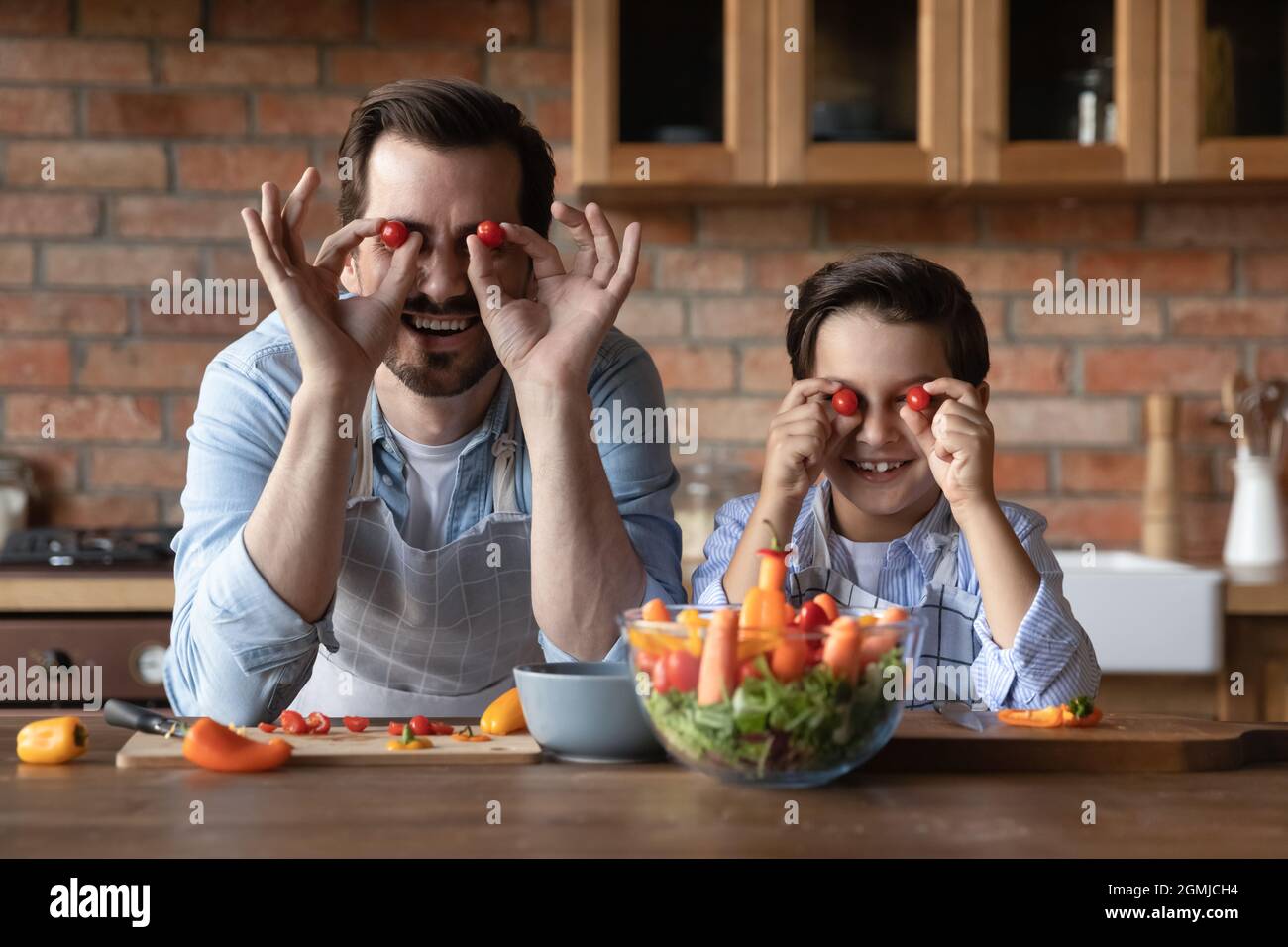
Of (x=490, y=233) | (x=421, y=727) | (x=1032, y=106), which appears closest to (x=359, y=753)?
(x=421, y=727)

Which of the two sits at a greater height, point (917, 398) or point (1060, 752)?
point (917, 398)

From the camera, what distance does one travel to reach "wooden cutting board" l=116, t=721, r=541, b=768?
1068 mm

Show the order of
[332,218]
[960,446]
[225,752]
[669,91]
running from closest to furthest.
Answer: [225,752] → [960,446] → [669,91] → [332,218]

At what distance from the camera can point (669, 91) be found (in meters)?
2.60

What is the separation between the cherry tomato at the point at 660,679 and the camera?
3.13ft

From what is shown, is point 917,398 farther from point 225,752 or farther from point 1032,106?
point 1032,106

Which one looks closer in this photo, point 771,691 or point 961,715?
point 771,691

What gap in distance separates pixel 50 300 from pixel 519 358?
1.70 meters

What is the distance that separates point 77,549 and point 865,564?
4.87 feet

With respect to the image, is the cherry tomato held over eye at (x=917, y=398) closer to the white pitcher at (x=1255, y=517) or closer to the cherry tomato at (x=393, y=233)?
the cherry tomato at (x=393, y=233)

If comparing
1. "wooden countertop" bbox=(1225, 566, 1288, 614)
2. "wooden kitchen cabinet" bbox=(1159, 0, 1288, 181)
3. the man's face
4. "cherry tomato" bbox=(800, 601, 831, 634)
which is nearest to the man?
the man's face
